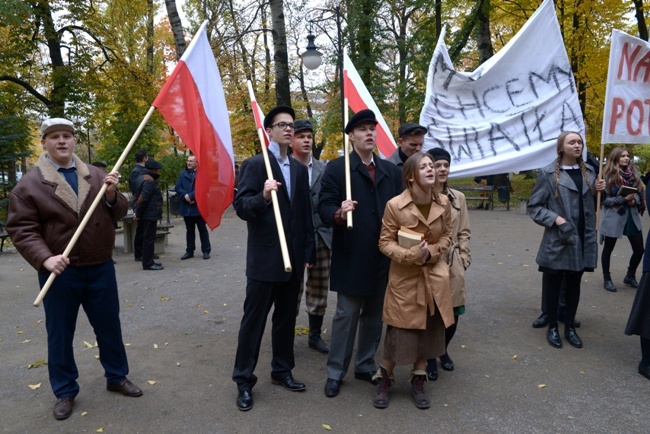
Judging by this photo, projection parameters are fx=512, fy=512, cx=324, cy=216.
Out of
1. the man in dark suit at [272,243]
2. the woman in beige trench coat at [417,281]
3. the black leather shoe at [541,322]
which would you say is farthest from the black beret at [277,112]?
the black leather shoe at [541,322]

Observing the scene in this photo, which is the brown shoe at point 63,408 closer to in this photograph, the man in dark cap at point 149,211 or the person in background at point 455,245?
the person in background at point 455,245

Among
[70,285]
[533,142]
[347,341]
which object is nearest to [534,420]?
[347,341]

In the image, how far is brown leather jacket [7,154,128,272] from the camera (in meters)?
3.44

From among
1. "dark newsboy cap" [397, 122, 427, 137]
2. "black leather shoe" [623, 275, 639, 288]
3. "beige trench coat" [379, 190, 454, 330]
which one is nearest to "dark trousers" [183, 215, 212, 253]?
"dark newsboy cap" [397, 122, 427, 137]

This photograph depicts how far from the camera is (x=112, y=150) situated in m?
17.6

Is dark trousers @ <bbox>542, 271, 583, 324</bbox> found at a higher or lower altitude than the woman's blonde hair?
lower

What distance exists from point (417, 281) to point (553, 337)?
2.10m

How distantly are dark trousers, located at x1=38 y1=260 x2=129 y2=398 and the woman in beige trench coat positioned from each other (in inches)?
81.3

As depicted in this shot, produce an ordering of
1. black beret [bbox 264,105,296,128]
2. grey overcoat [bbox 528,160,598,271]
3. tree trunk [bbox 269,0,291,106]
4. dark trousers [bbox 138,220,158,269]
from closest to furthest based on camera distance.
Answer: black beret [bbox 264,105,296,128]
grey overcoat [bbox 528,160,598,271]
dark trousers [bbox 138,220,158,269]
tree trunk [bbox 269,0,291,106]

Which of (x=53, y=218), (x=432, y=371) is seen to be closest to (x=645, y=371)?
(x=432, y=371)

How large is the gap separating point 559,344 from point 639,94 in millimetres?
2717

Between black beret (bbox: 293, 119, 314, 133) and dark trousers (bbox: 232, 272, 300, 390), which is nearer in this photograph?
dark trousers (bbox: 232, 272, 300, 390)

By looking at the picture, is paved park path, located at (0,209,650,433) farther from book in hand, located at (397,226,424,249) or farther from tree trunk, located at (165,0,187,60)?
tree trunk, located at (165,0,187,60)

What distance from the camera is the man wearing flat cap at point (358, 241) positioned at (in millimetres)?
3941
